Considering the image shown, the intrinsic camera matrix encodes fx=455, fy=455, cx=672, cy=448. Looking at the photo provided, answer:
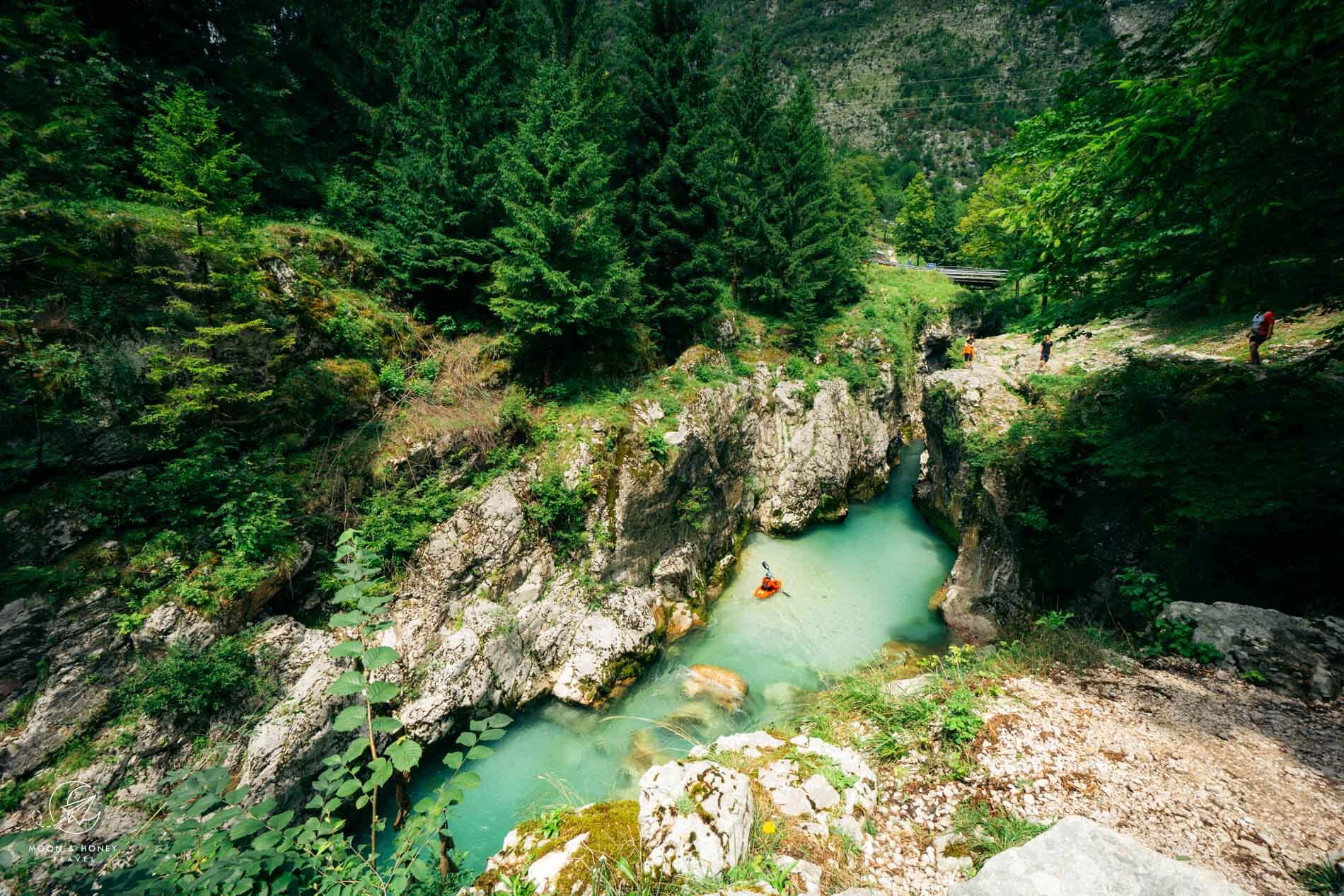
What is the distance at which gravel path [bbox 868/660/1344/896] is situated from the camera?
10.5 feet

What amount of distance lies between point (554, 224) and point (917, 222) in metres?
37.0

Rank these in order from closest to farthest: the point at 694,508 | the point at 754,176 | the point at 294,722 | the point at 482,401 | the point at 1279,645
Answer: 1. the point at 1279,645
2. the point at 294,722
3. the point at 482,401
4. the point at 694,508
5. the point at 754,176

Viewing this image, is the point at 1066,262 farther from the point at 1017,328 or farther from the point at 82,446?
the point at 82,446

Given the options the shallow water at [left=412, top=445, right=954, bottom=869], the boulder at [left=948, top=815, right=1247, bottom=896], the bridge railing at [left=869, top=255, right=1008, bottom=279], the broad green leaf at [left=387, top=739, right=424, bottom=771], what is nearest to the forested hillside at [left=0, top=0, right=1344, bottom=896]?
the broad green leaf at [left=387, top=739, right=424, bottom=771]

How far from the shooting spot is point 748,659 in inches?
414

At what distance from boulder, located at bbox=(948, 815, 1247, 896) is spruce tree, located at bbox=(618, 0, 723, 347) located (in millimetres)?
12457

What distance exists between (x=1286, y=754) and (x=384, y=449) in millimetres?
12151

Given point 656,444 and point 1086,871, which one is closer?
point 1086,871

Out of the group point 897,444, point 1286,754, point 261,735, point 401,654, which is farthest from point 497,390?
point 897,444

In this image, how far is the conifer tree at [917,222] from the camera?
3597 centimetres

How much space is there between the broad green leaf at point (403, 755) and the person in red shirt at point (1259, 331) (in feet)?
41.9

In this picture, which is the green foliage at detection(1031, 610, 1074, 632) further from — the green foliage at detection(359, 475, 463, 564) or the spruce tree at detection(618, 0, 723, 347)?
the spruce tree at detection(618, 0, 723, 347)

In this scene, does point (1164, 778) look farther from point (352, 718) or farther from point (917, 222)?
point (917, 222)

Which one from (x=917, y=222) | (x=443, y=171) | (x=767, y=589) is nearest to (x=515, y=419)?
(x=443, y=171)
